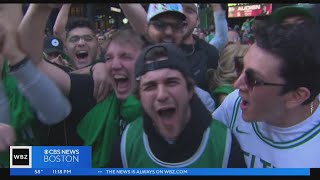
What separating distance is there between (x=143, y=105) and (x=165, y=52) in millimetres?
254

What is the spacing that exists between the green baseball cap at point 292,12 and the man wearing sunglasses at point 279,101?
36 millimetres

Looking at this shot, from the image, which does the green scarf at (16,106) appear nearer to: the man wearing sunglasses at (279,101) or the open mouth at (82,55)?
the open mouth at (82,55)

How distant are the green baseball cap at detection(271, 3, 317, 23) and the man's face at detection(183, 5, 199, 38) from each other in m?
0.34

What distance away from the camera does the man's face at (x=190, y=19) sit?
6.78ft

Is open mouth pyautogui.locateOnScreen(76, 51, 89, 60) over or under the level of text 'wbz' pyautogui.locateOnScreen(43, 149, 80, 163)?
over

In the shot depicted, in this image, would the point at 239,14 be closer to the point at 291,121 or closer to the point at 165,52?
the point at 165,52

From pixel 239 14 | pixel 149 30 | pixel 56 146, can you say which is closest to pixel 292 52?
pixel 239 14

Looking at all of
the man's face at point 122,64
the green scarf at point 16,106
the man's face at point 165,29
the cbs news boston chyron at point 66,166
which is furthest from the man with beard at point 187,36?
the green scarf at point 16,106

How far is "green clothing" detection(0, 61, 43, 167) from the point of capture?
204 centimetres

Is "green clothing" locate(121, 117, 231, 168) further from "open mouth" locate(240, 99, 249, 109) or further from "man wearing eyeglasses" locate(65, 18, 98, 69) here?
"man wearing eyeglasses" locate(65, 18, 98, 69)

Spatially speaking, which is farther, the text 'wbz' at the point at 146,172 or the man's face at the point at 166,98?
the text 'wbz' at the point at 146,172

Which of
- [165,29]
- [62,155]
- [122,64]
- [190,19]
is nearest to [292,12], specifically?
[190,19]

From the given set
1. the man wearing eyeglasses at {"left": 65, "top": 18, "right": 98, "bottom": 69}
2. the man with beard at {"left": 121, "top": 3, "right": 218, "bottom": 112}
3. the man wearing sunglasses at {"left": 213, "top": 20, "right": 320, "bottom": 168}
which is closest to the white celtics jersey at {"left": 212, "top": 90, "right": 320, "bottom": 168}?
the man wearing sunglasses at {"left": 213, "top": 20, "right": 320, "bottom": 168}

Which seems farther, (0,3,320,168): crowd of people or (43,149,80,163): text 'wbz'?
(43,149,80,163): text 'wbz'
